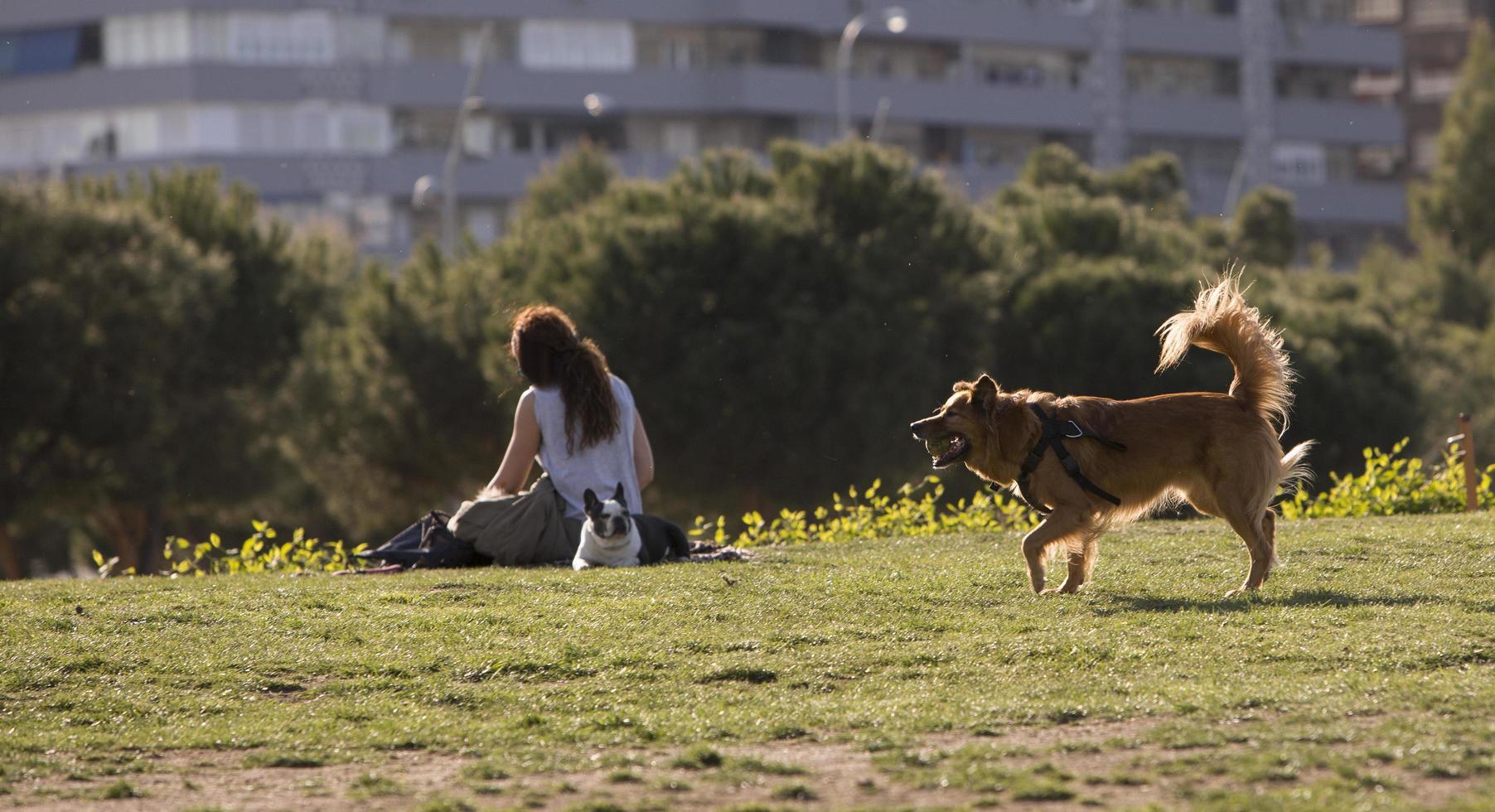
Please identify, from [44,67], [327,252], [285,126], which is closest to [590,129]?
[285,126]

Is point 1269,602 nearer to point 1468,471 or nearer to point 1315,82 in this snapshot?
point 1468,471

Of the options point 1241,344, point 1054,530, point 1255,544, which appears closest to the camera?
point 1255,544

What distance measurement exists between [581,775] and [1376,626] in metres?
3.61

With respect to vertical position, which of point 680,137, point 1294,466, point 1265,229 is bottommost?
point 1294,466

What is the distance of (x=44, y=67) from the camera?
74.4 metres

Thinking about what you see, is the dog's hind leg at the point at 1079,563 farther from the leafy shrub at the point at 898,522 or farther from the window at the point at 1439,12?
the window at the point at 1439,12

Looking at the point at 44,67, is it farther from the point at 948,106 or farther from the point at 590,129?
the point at 948,106

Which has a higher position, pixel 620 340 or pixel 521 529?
pixel 521 529

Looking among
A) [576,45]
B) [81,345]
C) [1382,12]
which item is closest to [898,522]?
[81,345]

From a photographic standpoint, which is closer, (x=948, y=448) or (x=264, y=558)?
(x=948, y=448)

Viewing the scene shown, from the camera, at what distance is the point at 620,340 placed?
34594mm

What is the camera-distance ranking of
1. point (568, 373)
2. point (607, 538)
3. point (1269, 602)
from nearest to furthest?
point (1269, 602)
point (607, 538)
point (568, 373)

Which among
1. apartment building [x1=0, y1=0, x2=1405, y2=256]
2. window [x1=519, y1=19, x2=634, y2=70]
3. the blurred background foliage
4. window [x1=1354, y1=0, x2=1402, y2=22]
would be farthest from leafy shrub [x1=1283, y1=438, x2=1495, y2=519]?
window [x1=1354, y1=0, x2=1402, y2=22]

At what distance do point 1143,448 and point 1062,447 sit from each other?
39 cm
